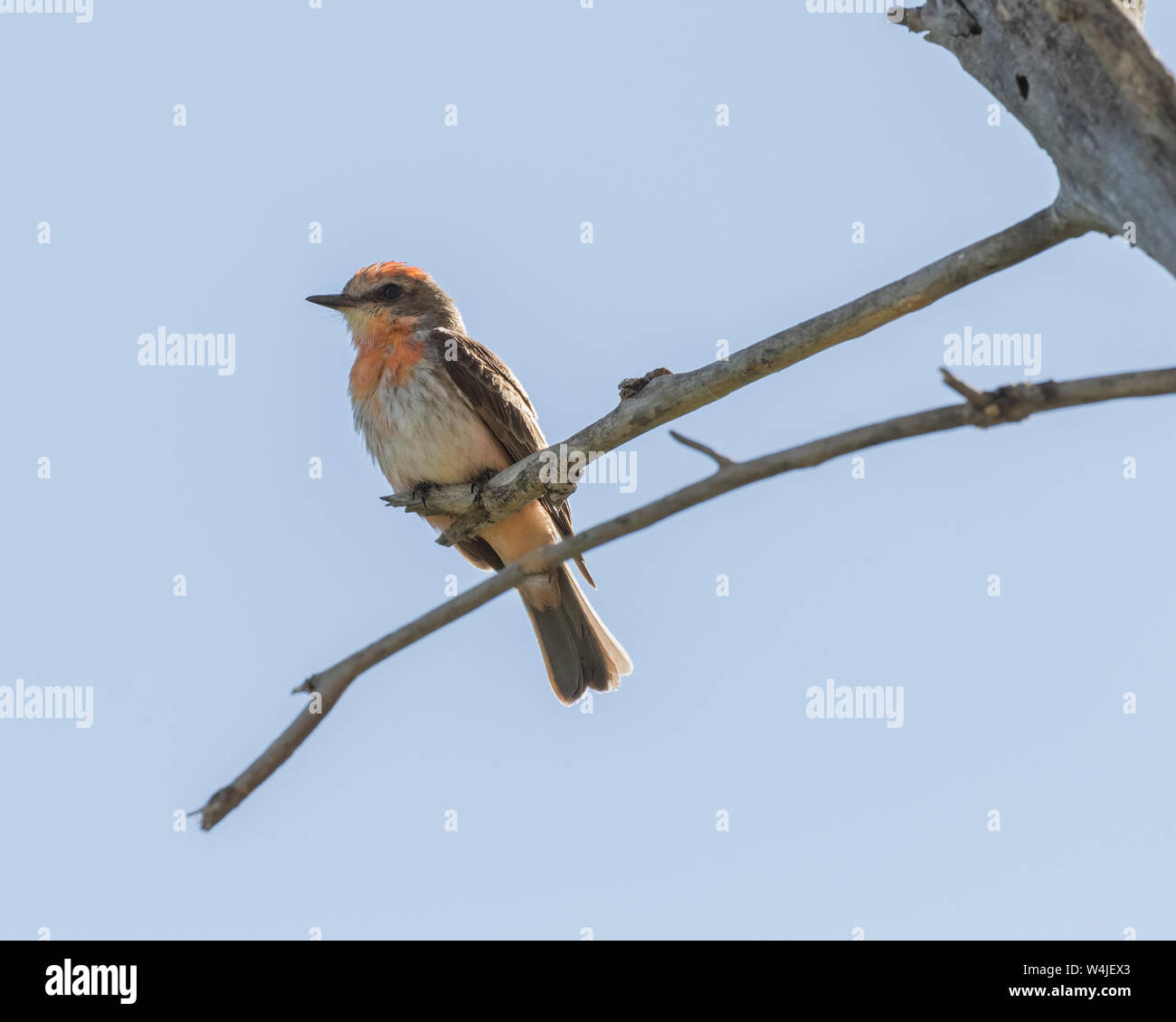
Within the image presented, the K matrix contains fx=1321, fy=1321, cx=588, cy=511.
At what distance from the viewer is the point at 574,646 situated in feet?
29.1

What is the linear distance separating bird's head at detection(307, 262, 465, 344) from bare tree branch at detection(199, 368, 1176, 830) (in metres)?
5.66

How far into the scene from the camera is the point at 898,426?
129 inches

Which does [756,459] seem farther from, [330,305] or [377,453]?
[330,305]

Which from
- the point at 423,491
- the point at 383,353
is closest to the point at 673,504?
the point at 423,491

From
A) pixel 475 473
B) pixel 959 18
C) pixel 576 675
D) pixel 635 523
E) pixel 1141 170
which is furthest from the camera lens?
pixel 576 675

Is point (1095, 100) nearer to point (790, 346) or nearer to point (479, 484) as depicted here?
point (790, 346)

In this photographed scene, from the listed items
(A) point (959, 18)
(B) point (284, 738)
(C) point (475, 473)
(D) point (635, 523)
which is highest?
(A) point (959, 18)

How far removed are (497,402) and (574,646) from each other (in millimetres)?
1762

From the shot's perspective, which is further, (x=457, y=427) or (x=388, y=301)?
(x=388, y=301)

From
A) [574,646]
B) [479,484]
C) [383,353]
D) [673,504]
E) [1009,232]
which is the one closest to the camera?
[673,504]

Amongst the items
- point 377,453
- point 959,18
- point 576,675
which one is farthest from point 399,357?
point 959,18

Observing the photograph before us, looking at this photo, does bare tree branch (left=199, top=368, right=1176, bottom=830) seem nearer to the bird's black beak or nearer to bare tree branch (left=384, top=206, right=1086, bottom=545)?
bare tree branch (left=384, top=206, right=1086, bottom=545)

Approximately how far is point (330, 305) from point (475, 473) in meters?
1.91

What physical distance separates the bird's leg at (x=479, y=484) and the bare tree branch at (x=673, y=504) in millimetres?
3496
